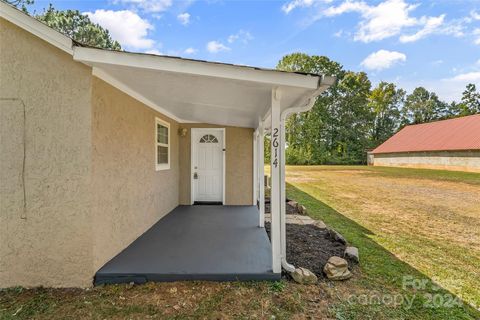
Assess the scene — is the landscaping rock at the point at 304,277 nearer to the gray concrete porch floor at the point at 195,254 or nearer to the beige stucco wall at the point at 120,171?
the gray concrete porch floor at the point at 195,254

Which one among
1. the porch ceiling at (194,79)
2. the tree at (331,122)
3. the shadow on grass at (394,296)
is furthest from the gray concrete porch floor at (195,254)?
the tree at (331,122)

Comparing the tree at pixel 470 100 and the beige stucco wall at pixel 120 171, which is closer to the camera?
the beige stucco wall at pixel 120 171

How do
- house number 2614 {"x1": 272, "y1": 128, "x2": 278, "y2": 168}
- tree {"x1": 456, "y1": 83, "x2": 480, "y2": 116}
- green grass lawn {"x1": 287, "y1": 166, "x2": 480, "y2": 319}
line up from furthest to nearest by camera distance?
tree {"x1": 456, "y1": 83, "x2": 480, "y2": 116} < house number 2614 {"x1": 272, "y1": 128, "x2": 278, "y2": 168} < green grass lawn {"x1": 287, "y1": 166, "x2": 480, "y2": 319}

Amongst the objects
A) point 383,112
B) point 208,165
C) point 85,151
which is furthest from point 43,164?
point 383,112

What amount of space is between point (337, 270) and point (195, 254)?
6.70 feet

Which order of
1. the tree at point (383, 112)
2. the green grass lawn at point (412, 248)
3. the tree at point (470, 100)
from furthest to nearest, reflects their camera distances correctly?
the tree at point (470, 100) < the tree at point (383, 112) < the green grass lawn at point (412, 248)

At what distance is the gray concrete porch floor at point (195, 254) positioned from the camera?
310 centimetres

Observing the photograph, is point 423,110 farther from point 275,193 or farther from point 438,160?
point 275,193

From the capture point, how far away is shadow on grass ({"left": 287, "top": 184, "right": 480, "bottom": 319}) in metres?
2.59

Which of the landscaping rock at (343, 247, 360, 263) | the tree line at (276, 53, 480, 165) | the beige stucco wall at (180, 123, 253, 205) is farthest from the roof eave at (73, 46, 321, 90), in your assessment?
the tree line at (276, 53, 480, 165)

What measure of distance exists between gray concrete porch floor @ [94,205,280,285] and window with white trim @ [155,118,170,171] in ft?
4.19

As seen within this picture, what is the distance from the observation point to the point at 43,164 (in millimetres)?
2955

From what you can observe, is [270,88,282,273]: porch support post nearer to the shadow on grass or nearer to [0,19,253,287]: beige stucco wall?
the shadow on grass

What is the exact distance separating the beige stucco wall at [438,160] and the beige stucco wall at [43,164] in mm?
26487
